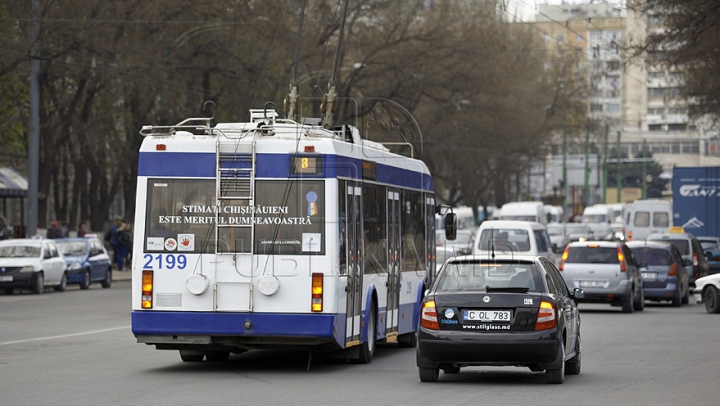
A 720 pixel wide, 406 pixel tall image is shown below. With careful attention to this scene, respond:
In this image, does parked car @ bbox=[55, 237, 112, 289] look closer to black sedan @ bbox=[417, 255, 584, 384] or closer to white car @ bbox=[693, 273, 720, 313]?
white car @ bbox=[693, 273, 720, 313]

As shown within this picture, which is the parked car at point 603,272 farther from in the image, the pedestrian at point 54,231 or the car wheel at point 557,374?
the pedestrian at point 54,231

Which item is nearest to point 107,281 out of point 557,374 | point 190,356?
point 190,356

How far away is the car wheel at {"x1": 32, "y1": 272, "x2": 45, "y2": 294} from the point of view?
35500 mm

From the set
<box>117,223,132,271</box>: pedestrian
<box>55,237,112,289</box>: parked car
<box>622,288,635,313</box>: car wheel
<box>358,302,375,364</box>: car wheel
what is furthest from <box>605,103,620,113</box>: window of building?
<box>358,302,375,364</box>: car wheel

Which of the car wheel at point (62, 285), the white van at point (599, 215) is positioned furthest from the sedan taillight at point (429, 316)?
the white van at point (599, 215)

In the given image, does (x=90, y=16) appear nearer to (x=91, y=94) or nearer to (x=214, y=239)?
(x=91, y=94)

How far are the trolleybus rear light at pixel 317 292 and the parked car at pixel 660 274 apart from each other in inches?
710

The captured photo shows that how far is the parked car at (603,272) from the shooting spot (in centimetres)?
2817

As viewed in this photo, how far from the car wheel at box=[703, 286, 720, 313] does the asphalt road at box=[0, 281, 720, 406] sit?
19.7 feet

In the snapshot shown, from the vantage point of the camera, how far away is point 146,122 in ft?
158

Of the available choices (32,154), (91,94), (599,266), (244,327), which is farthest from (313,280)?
(91,94)

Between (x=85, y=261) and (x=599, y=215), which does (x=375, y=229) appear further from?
(x=599, y=215)

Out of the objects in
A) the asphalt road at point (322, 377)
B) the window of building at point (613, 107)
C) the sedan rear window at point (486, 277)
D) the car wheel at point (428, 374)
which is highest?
the window of building at point (613, 107)

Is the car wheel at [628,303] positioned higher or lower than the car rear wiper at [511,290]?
lower
